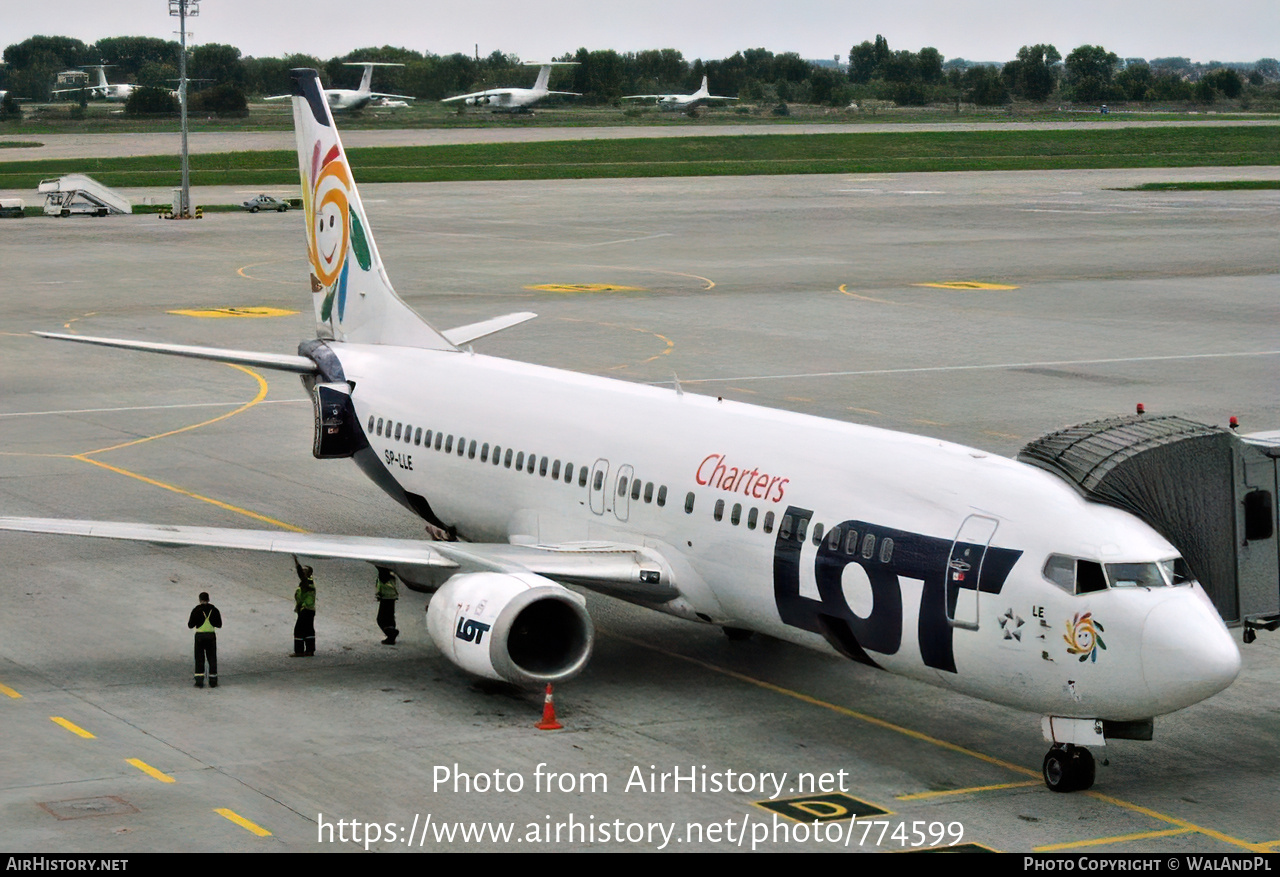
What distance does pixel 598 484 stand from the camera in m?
28.3

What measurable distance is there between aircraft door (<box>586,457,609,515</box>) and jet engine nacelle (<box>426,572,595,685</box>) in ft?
9.44

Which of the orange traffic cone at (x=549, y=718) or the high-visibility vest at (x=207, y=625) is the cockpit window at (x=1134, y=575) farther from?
the high-visibility vest at (x=207, y=625)

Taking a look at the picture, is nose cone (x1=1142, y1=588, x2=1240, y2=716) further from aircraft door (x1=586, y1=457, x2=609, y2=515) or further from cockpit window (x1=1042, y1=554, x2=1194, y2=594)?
aircraft door (x1=586, y1=457, x2=609, y2=515)

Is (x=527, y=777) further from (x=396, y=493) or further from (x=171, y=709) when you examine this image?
(x=396, y=493)

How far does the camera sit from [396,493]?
33.8 meters

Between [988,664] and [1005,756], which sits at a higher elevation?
[988,664]

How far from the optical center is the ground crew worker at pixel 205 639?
26.3 metres

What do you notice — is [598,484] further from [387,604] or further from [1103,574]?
[1103,574]

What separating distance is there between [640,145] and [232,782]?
6559 inches

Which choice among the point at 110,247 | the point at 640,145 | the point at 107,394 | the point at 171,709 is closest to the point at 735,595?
the point at 171,709

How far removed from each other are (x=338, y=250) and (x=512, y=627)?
48.8 ft

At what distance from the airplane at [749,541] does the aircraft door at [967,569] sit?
0.08 ft

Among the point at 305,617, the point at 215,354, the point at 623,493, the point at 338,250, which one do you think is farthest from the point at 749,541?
the point at 338,250

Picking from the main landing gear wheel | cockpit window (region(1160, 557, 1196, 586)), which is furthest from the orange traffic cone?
cockpit window (region(1160, 557, 1196, 586))
